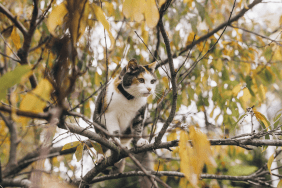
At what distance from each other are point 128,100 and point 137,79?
0.75 ft

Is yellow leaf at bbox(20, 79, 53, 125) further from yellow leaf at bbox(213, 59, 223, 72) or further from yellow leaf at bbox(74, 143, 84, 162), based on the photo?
yellow leaf at bbox(213, 59, 223, 72)

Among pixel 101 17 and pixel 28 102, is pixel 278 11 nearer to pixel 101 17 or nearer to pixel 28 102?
pixel 101 17

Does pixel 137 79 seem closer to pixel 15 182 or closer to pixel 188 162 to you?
pixel 188 162

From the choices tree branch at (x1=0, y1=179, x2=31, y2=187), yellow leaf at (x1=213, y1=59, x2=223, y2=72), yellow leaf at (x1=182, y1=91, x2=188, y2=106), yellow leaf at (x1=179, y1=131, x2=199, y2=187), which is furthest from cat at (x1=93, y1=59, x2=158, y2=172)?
yellow leaf at (x1=179, y1=131, x2=199, y2=187)

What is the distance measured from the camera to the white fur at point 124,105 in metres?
1.85

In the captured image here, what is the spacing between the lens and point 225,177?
5.65ft

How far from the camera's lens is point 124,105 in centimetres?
196

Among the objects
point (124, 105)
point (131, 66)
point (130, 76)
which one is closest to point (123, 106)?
point (124, 105)

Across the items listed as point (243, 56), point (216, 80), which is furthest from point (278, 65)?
point (216, 80)

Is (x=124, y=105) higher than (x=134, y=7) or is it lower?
lower

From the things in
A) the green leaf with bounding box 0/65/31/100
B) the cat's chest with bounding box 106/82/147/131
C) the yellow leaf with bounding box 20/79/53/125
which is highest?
the cat's chest with bounding box 106/82/147/131

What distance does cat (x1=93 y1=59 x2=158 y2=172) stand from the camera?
187 centimetres

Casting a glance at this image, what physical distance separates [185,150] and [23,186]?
1.60 metres

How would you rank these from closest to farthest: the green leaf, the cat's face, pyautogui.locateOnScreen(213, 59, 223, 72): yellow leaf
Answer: the green leaf
the cat's face
pyautogui.locateOnScreen(213, 59, 223, 72): yellow leaf
